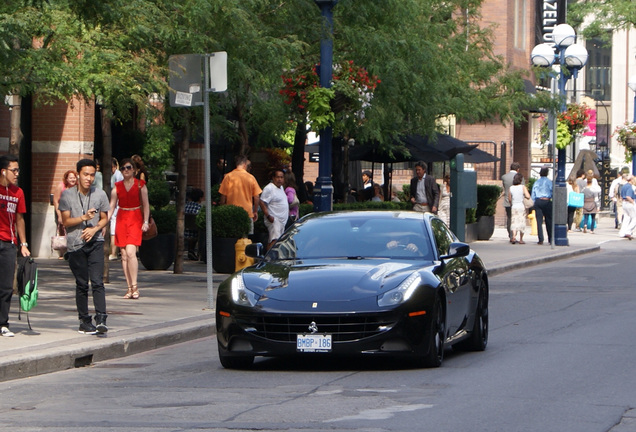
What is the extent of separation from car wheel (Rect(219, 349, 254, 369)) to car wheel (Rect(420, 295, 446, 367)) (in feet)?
4.91

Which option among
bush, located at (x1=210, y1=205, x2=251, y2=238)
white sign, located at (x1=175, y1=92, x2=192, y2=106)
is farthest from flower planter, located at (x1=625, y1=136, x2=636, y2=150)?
white sign, located at (x1=175, y1=92, x2=192, y2=106)

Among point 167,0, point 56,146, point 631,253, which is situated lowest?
point 631,253

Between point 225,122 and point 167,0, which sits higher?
point 167,0

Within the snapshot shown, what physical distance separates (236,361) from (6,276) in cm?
295

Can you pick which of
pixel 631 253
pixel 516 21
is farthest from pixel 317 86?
pixel 516 21

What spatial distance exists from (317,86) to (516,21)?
27.5 meters

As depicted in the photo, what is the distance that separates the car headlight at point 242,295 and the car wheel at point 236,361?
550 millimetres

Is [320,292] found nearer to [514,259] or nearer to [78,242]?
[78,242]

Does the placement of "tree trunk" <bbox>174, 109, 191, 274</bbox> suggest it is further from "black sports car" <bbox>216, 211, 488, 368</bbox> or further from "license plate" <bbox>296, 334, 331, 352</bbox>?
"license plate" <bbox>296, 334, 331, 352</bbox>

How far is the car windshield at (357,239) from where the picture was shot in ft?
36.6

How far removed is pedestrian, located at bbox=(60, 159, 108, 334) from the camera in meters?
12.3

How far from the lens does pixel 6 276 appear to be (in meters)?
12.2

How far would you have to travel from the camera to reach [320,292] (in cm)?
1009

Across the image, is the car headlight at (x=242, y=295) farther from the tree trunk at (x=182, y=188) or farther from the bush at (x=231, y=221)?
the bush at (x=231, y=221)
